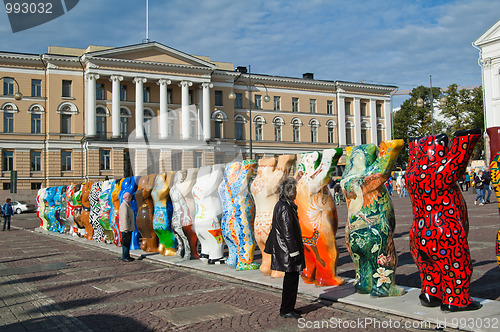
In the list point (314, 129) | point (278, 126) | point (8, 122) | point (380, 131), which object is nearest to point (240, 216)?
point (8, 122)

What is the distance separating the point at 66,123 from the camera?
53.5 meters

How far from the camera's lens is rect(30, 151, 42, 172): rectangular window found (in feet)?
170

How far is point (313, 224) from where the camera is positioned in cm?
809

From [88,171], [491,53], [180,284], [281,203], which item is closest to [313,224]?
[281,203]

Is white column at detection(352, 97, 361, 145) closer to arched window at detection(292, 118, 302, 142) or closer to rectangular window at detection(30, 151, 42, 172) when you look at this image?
arched window at detection(292, 118, 302, 142)

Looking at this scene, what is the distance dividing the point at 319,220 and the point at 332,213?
11.8 inches

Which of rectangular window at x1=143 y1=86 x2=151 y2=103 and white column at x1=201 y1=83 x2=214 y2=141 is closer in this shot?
rectangular window at x1=143 y1=86 x2=151 y2=103

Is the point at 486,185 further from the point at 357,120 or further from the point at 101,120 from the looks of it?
the point at 357,120

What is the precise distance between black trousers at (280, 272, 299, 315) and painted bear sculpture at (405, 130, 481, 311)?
1.65 metres

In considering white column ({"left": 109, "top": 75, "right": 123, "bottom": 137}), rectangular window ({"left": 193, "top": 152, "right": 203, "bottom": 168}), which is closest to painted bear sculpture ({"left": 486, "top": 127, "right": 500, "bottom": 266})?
rectangular window ({"left": 193, "top": 152, "right": 203, "bottom": 168})

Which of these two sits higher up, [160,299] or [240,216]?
[240,216]

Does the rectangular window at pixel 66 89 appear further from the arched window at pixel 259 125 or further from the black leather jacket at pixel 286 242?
the black leather jacket at pixel 286 242

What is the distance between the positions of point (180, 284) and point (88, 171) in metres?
45.5

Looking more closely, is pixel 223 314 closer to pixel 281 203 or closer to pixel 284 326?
pixel 284 326
